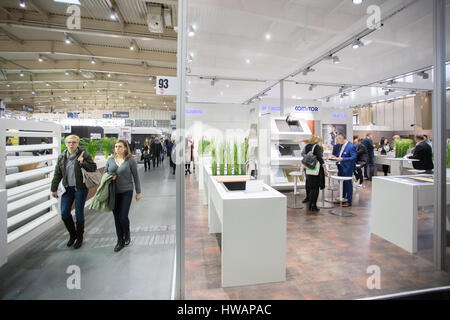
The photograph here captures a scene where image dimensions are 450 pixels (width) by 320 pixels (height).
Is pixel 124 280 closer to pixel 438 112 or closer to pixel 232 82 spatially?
pixel 438 112

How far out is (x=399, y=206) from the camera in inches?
121

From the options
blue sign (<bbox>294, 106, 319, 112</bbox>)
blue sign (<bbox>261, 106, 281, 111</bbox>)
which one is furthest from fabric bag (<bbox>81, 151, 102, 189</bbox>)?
blue sign (<bbox>294, 106, 319, 112</bbox>)

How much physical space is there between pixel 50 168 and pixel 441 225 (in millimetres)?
5360

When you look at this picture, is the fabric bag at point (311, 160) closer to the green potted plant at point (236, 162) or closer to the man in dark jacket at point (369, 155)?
the green potted plant at point (236, 162)

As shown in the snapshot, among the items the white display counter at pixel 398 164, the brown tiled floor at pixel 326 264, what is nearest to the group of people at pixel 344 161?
the brown tiled floor at pixel 326 264

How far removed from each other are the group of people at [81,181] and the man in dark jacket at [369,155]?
711 centimetres

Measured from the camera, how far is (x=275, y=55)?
636 cm

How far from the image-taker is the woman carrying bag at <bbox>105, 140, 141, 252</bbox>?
299 cm

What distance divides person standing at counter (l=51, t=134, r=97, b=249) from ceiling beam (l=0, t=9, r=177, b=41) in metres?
4.34

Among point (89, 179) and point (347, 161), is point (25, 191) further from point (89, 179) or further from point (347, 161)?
point (347, 161)

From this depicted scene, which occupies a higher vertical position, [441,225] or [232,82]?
[232,82]

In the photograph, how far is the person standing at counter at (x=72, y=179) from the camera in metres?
A: 3.00

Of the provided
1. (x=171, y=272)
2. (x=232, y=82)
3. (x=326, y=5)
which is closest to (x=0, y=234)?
(x=171, y=272)

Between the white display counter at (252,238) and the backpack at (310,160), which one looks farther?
the backpack at (310,160)
